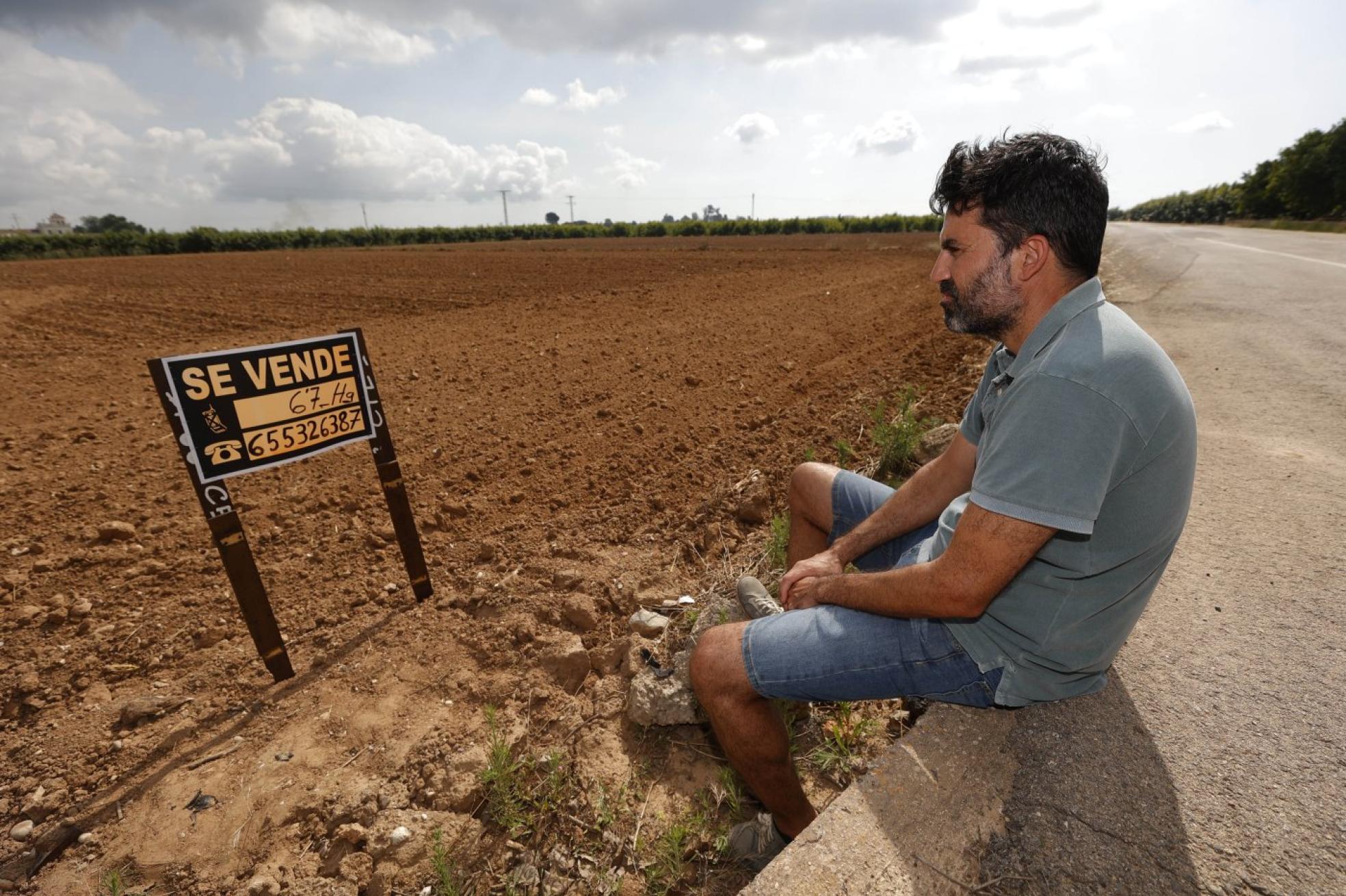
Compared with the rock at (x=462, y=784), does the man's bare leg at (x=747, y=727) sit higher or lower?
higher

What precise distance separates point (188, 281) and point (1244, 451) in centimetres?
2230

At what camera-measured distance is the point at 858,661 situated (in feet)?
5.84

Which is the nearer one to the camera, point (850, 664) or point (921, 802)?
point (921, 802)

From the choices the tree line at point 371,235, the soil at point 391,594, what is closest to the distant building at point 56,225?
the tree line at point 371,235

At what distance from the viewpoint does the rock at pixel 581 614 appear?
3119mm

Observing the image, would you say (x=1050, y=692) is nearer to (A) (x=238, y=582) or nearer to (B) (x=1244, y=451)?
(A) (x=238, y=582)

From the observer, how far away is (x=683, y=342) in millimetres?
8055

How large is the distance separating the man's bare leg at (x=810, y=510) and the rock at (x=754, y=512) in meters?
1.03

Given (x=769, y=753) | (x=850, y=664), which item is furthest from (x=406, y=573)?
(x=850, y=664)

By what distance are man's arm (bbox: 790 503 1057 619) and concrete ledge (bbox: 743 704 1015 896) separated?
1.34 feet

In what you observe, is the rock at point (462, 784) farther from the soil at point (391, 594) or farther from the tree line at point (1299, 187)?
the tree line at point (1299, 187)

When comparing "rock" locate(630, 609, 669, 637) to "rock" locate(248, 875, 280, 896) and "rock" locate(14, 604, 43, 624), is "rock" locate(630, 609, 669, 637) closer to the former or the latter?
"rock" locate(248, 875, 280, 896)

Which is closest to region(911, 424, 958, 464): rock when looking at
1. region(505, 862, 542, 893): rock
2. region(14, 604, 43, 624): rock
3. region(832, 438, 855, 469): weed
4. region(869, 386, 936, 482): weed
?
region(869, 386, 936, 482): weed

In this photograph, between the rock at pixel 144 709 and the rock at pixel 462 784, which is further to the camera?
the rock at pixel 144 709
